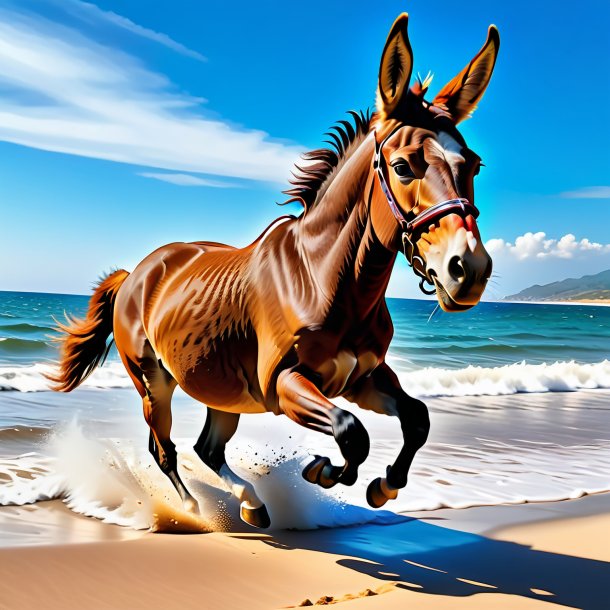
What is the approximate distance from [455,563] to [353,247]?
184 cm

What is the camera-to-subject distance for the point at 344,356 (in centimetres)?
367

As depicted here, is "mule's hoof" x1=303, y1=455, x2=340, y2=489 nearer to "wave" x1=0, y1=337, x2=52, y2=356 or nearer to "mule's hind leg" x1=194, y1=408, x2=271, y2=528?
"mule's hind leg" x1=194, y1=408, x2=271, y2=528

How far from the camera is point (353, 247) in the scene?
370cm

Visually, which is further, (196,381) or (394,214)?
(196,381)

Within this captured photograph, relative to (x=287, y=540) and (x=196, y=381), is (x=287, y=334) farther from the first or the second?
(x=287, y=540)

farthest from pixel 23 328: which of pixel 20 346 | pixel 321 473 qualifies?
pixel 321 473

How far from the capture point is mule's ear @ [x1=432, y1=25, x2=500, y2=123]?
11.6 feet

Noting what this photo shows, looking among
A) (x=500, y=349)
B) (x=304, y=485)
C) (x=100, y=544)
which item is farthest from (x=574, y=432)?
(x=500, y=349)

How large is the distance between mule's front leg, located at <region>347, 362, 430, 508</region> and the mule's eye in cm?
104

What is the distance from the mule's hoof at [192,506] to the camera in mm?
4766

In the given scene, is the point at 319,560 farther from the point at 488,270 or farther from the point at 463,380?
the point at 463,380

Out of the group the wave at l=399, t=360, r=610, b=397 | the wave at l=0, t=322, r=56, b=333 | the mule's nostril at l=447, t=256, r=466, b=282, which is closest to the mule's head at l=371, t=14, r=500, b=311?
the mule's nostril at l=447, t=256, r=466, b=282

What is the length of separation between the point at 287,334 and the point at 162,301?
4.21ft

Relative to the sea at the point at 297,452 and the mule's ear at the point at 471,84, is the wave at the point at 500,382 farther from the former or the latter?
the mule's ear at the point at 471,84
